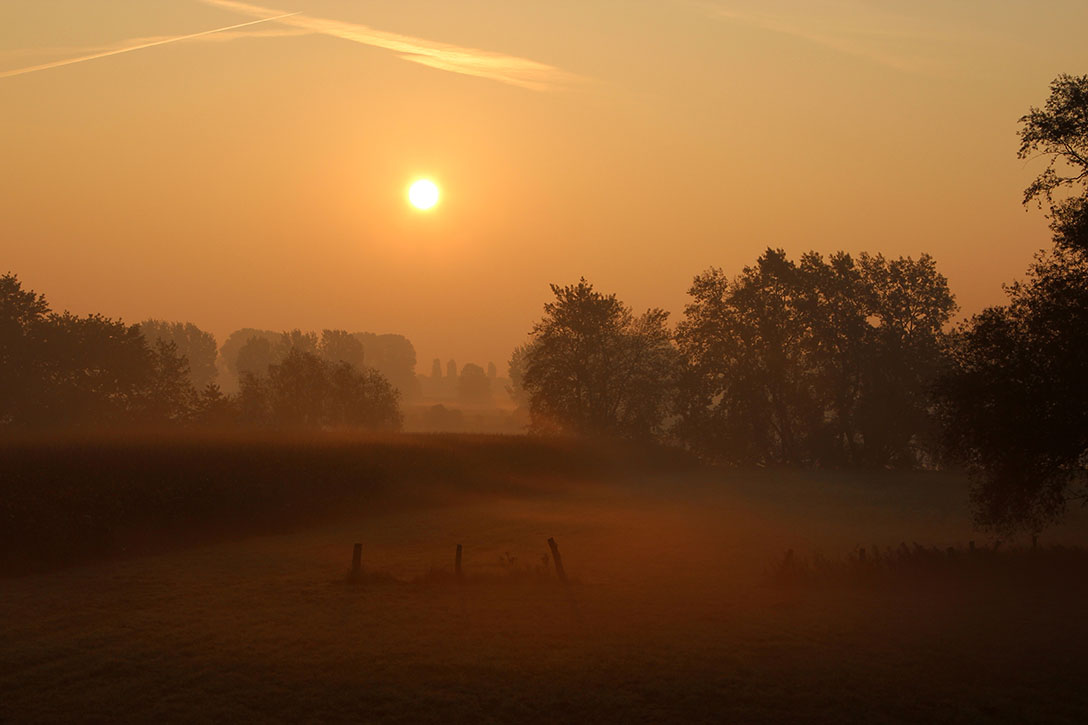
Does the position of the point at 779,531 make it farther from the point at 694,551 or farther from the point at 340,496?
the point at 340,496

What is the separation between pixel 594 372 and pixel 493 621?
65.8 m

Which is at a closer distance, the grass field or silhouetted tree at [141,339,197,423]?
the grass field

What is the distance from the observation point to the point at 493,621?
2048 centimetres

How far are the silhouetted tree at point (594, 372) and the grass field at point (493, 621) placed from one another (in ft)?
137

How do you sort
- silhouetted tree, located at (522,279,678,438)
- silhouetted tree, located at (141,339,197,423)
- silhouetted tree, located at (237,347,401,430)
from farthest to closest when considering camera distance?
silhouetted tree, located at (237,347,401,430) < silhouetted tree, located at (522,279,678,438) < silhouetted tree, located at (141,339,197,423)

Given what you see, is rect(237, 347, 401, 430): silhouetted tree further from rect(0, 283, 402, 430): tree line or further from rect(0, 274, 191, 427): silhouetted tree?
rect(0, 274, 191, 427): silhouetted tree

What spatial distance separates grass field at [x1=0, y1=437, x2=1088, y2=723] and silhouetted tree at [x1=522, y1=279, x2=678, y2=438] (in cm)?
4187

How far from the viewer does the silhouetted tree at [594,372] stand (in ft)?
276

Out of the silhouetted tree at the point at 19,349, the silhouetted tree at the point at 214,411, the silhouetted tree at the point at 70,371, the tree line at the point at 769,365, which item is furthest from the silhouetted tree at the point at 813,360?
the silhouetted tree at the point at 19,349

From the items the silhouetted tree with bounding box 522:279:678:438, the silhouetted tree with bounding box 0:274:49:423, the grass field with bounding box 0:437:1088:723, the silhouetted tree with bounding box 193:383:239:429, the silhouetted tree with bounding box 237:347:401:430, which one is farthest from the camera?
the silhouetted tree with bounding box 237:347:401:430

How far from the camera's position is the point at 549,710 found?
14.4m

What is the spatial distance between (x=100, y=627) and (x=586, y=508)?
3097 cm

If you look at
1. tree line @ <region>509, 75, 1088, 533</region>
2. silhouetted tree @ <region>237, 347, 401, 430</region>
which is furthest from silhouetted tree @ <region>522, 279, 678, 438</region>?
silhouetted tree @ <region>237, 347, 401, 430</region>

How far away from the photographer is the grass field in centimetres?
1480
